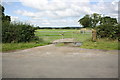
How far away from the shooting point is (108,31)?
9117mm

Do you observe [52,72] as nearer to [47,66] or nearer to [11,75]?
[47,66]

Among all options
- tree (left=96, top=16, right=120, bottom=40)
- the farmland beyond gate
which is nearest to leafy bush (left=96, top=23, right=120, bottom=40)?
tree (left=96, top=16, right=120, bottom=40)

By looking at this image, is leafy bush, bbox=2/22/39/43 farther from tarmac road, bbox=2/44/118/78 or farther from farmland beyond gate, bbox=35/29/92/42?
tarmac road, bbox=2/44/118/78

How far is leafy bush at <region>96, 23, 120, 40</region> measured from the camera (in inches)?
352

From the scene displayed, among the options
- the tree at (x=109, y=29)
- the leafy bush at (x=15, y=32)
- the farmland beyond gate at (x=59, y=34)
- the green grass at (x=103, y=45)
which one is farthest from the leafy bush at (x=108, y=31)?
the leafy bush at (x=15, y=32)

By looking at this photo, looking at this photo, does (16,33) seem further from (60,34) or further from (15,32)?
(60,34)

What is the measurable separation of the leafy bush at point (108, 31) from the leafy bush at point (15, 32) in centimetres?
464

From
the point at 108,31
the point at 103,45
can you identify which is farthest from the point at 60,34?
the point at 103,45

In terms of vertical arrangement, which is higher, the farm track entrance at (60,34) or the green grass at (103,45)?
the farm track entrance at (60,34)

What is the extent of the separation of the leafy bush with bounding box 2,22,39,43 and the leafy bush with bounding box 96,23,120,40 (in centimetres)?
464

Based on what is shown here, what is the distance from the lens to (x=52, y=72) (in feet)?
12.0

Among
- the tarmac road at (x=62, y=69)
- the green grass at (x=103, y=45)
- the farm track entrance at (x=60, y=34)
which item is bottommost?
the tarmac road at (x=62, y=69)

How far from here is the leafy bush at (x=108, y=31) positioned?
29.3ft

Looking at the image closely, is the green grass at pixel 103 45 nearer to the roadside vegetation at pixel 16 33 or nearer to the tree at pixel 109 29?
the tree at pixel 109 29
